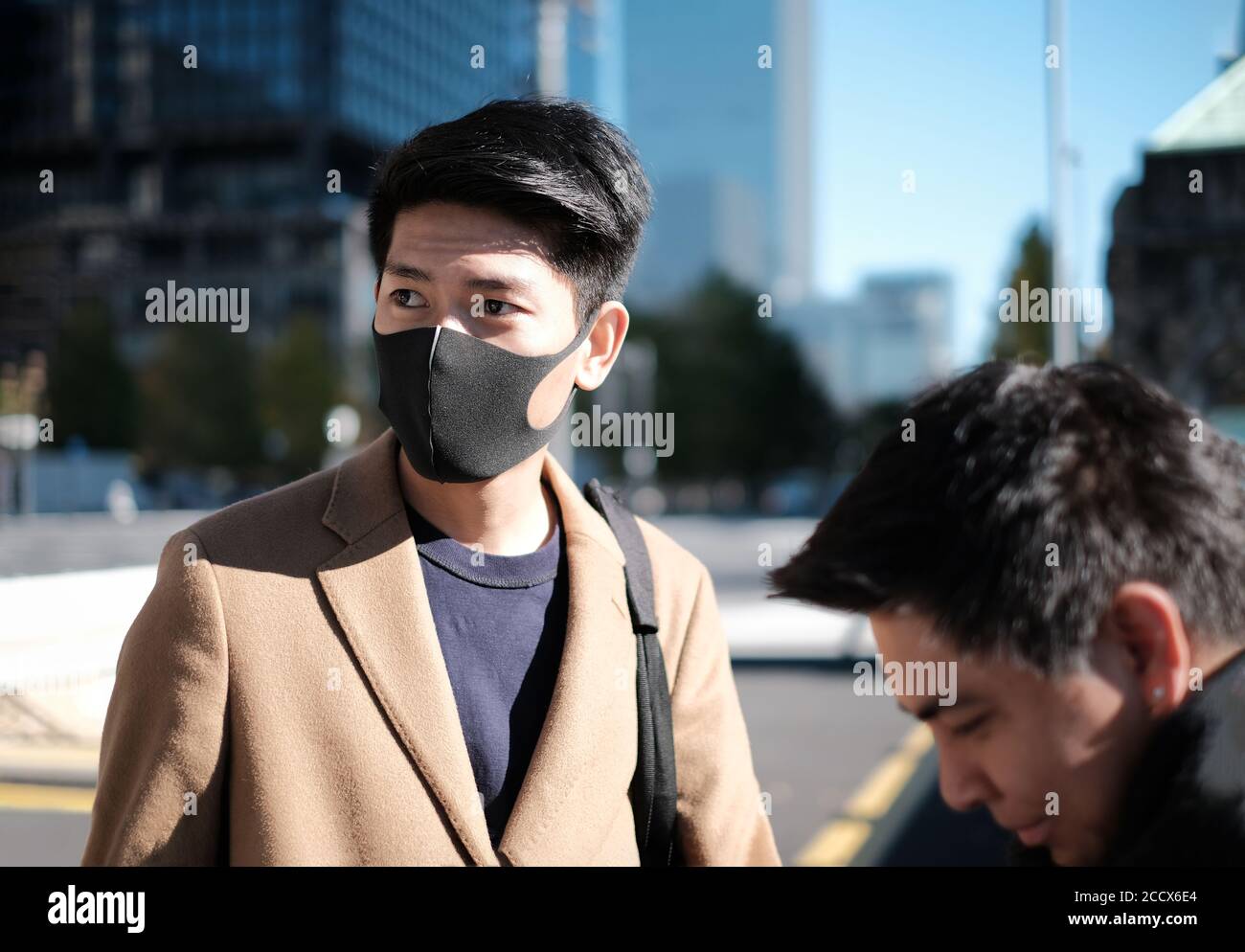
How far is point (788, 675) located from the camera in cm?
922

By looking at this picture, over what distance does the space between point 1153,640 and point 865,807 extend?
16.0ft

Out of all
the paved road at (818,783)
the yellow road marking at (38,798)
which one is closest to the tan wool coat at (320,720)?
the paved road at (818,783)

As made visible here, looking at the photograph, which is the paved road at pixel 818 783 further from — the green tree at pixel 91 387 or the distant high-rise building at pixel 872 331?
the distant high-rise building at pixel 872 331

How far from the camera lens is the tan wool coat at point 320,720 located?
1384 millimetres

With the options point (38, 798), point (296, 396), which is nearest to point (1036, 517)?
point (38, 798)

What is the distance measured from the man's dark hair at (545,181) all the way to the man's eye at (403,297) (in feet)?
0.39

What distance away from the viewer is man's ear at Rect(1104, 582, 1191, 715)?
0.91 m

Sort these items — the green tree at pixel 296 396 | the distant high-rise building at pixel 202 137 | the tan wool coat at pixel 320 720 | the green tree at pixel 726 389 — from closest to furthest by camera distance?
the tan wool coat at pixel 320 720, the green tree at pixel 296 396, the green tree at pixel 726 389, the distant high-rise building at pixel 202 137

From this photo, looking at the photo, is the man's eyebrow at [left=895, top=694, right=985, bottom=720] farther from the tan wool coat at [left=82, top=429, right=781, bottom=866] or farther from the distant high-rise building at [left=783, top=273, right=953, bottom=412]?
the distant high-rise building at [left=783, top=273, right=953, bottom=412]

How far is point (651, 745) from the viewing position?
159 centimetres

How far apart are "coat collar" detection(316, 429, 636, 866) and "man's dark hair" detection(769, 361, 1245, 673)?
0.51 meters
